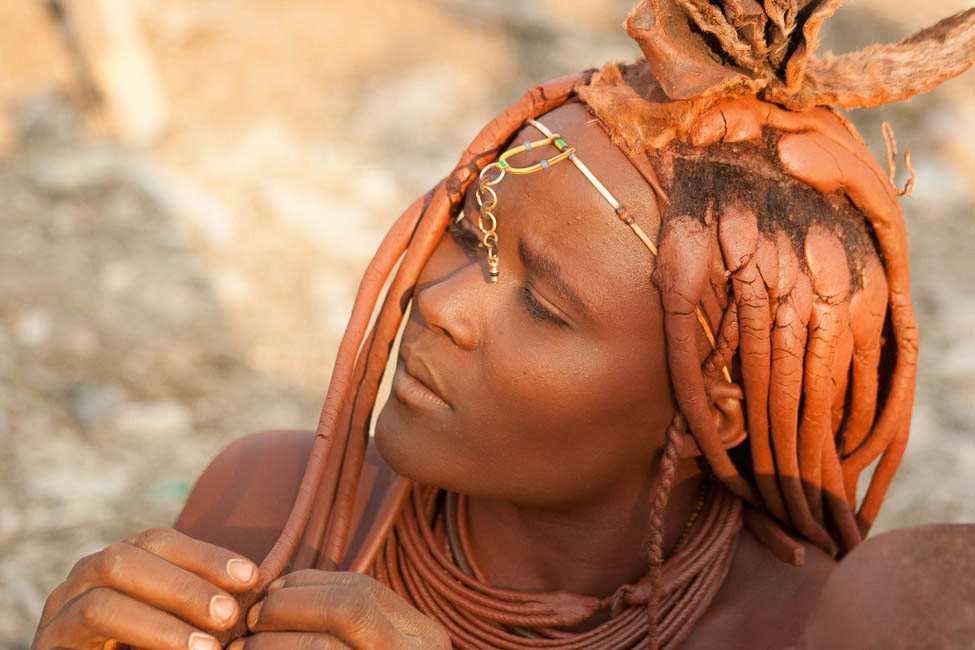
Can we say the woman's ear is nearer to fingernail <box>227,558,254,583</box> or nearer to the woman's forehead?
the woman's forehead

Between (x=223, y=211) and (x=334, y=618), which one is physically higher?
(x=223, y=211)

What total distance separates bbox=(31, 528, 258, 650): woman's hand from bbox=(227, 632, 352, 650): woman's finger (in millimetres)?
44

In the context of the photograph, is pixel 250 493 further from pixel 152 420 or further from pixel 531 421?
pixel 152 420

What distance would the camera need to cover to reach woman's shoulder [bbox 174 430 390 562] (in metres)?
2.34

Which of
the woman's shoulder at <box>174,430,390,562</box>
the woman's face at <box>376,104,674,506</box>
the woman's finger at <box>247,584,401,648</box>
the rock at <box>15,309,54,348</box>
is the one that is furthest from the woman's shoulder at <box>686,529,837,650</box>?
the rock at <box>15,309,54,348</box>

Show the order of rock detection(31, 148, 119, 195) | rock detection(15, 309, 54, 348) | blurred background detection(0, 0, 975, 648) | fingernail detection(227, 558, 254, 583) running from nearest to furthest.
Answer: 1. fingernail detection(227, 558, 254, 583)
2. blurred background detection(0, 0, 975, 648)
3. rock detection(15, 309, 54, 348)
4. rock detection(31, 148, 119, 195)

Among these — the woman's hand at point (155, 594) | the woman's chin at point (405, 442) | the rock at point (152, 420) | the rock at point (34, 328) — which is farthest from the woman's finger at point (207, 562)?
the rock at point (34, 328)

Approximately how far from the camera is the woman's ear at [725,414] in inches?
78.4

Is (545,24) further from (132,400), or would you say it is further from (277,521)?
(277,521)

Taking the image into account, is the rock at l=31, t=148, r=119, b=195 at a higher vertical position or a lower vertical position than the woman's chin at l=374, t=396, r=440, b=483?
higher

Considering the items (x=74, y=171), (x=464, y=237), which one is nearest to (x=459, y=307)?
(x=464, y=237)

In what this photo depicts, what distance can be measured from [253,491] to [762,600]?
40.7 inches

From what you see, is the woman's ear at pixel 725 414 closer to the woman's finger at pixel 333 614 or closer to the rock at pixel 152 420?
the woman's finger at pixel 333 614

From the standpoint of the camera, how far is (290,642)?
5.57ft
